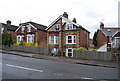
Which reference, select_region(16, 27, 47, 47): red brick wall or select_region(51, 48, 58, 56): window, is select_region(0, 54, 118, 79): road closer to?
select_region(51, 48, 58, 56): window

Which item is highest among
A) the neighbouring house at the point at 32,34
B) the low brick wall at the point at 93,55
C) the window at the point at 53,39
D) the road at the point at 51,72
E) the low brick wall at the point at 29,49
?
the neighbouring house at the point at 32,34

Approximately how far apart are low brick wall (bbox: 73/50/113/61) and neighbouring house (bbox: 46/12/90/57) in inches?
220

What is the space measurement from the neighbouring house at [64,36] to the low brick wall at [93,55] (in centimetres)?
559

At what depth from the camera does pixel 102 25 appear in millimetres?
35000

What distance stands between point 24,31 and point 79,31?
621 inches

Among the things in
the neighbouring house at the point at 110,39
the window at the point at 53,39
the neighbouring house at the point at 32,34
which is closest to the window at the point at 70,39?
the window at the point at 53,39

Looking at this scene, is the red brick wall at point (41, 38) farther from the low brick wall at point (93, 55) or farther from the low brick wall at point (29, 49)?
the low brick wall at point (93, 55)

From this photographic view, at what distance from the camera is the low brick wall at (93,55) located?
1592 centimetres

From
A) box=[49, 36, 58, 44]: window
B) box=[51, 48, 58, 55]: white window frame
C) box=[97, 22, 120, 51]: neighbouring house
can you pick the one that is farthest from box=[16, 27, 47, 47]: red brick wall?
box=[97, 22, 120, 51]: neighbouring house

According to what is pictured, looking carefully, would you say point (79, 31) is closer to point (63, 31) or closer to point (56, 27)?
point (63, 31)

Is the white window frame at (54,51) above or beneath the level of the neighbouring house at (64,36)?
beneath

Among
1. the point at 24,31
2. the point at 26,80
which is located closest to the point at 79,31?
the point at 24,31

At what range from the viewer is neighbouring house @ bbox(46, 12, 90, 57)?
23.3 metres

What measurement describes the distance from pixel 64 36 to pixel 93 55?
9.50 metres
